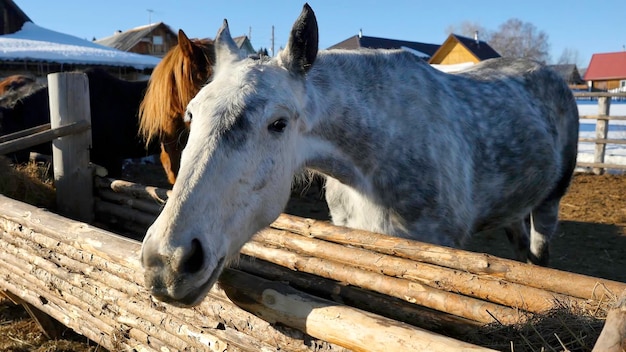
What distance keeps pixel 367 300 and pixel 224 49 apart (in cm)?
142

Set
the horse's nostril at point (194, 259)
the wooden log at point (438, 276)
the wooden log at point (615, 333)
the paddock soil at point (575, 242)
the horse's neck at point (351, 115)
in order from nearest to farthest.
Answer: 1. the wooden log at point (615, 333)
2. the horse's nostril at point (194, 259)
3. the wooden log at point (438, 276)
4. the horse's neck at point (351, 115)
5. the paddock soil at point (575, 242)

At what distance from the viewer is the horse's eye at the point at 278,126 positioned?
1974 millimetres

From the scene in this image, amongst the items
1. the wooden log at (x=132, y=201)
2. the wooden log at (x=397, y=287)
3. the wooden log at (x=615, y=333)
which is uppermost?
the wooden log at (x=615, y=333)

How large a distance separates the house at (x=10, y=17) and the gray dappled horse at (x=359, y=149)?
2411 cm

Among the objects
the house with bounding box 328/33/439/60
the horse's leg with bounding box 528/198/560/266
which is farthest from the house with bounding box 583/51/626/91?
the horse's leg with bounding box 528/198/560/266

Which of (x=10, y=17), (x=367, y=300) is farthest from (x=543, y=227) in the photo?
(x=10, y=17)

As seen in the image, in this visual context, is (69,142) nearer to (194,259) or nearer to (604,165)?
(194,259)

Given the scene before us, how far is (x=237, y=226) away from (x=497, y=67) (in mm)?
3284

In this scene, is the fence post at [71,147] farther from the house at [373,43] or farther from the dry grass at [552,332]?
the house at [373,43]

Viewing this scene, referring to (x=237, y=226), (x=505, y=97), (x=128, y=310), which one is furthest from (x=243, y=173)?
(x=505, y=97)

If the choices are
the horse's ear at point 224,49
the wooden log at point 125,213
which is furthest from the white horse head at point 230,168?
the wooden log at point 125,213

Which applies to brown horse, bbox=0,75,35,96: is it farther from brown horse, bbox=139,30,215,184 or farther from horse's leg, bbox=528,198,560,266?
horse's leg, bbox=528,198,560,266

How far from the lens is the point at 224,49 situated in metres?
2.47

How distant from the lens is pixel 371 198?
2680 millimetres
